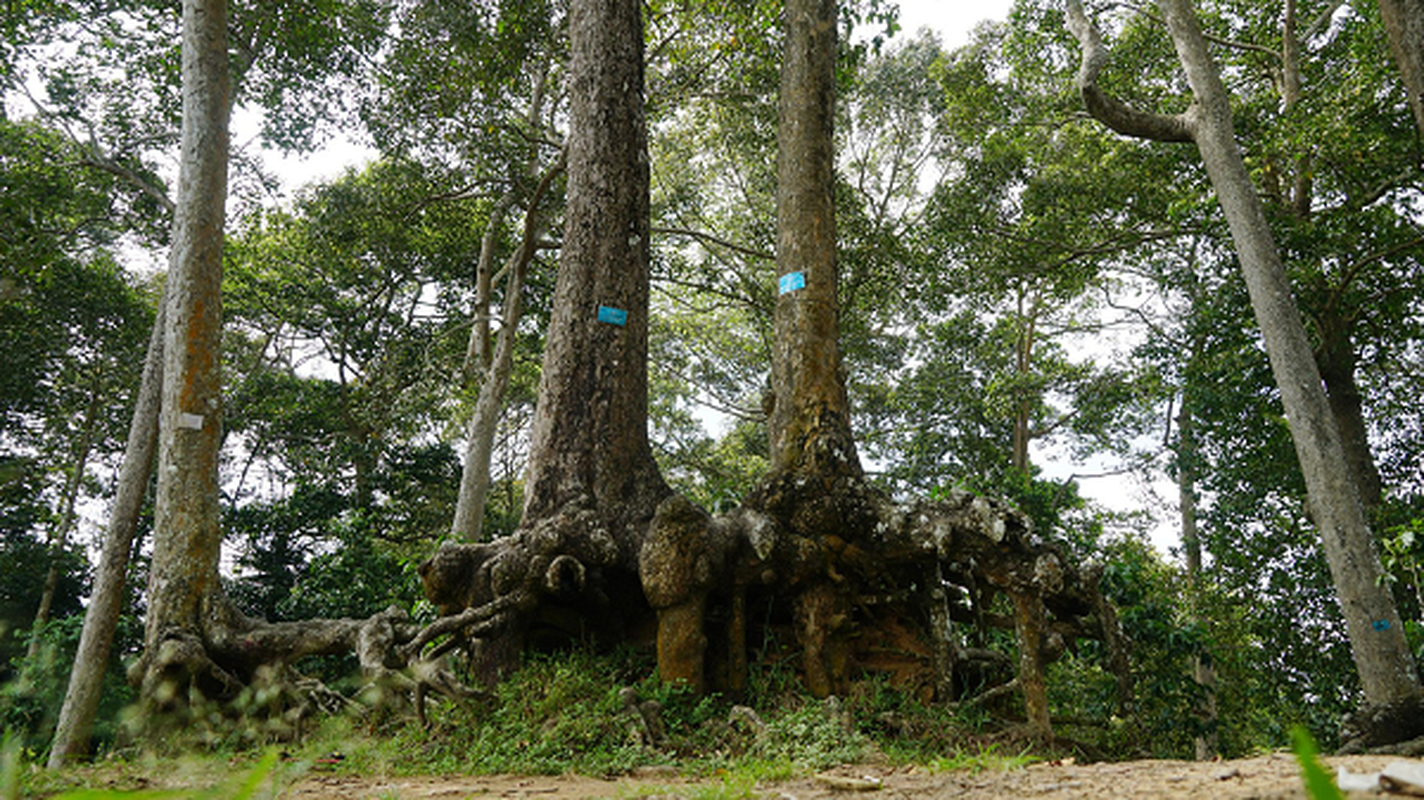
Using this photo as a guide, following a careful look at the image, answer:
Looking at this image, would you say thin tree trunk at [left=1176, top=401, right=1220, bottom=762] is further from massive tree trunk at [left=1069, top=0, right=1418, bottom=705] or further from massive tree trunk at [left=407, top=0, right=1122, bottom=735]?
massive tree trunk at [left=407, top=0, right=1122, bottom=735]

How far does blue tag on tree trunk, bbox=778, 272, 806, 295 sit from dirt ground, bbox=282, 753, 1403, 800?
315 cm

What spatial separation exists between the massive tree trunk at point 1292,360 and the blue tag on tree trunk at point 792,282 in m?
4.43

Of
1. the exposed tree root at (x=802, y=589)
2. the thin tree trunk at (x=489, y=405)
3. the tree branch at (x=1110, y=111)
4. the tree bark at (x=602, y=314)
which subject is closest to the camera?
the exposed tree root at (x=802, y=589)

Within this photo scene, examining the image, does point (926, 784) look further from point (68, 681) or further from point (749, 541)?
point (68, 681)

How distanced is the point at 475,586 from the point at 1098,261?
10.9 meters

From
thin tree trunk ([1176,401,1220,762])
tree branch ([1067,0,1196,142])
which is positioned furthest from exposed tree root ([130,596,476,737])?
tree branch ([1067,0,1196,142])

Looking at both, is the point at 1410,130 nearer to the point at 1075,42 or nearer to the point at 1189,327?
the point at 1189,327

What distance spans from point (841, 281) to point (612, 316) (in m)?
6.77

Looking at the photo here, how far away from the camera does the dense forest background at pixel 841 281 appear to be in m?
8.67

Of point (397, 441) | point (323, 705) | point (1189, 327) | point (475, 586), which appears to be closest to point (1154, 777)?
point (475, 586)

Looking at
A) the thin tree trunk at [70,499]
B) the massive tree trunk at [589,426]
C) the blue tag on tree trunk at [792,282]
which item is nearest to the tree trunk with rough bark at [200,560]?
the massive tree trunk at [589,426]

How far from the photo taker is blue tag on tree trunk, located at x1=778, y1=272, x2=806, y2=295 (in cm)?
551

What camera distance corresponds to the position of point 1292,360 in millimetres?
6734

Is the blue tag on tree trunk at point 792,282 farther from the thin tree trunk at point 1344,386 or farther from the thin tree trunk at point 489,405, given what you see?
the thin tree trunk at point 1344,386
